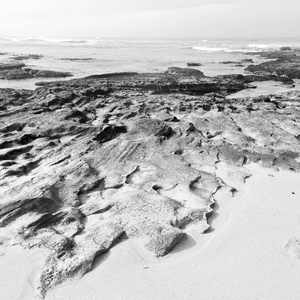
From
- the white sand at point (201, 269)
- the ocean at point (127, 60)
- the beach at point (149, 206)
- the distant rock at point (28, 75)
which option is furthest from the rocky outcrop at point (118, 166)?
the distant rock at point (28, 75)

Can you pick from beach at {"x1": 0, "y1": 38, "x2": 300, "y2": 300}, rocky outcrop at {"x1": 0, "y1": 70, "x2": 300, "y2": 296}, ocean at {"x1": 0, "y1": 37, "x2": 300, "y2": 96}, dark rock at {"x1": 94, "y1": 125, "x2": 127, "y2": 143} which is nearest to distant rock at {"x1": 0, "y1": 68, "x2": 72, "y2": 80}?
ocean at {"x1": 0, "y1": 37, "x2": 300, "y2": 96}

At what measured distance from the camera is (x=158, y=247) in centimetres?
661

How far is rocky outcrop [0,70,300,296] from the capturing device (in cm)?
692

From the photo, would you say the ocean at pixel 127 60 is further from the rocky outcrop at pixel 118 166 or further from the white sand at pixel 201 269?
the white sand at pixel 201 269

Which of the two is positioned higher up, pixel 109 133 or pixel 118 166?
→ pixel 109 133

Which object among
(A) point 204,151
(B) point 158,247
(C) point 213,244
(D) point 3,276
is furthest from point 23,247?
(A) point 204,151

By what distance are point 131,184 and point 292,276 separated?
198 inches

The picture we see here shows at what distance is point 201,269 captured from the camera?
6195mm

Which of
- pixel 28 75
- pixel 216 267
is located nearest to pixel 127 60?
pixel 28 75

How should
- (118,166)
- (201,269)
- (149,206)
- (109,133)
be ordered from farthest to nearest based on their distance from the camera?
1. (109,133)
2. (118,166)
3. (149,206)
4. (201,269)

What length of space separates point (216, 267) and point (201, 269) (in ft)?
1.12

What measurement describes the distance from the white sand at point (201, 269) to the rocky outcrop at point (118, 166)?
0.97 feet

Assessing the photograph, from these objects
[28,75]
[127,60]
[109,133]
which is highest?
[109,133]

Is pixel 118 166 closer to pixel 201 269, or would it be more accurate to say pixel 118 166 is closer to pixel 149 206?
pixel 149 206
